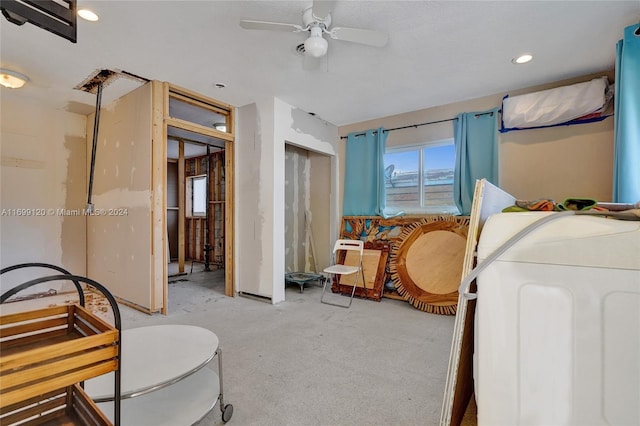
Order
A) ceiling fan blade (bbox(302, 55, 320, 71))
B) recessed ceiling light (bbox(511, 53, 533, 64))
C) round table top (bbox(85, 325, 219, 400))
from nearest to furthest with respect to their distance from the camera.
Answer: round table top (bbox(85, 325, 219, 400))
ceiling fan blade (bbox(302, 55, 320, 71))
recessed ceiling light (bbox(511, 53, 533, 64))

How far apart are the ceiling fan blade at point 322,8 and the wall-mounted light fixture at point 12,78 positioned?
3071 mm

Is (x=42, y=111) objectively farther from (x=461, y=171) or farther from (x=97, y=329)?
(x=461, y=171)

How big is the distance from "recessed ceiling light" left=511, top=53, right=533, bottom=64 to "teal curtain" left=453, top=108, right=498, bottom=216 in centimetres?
67

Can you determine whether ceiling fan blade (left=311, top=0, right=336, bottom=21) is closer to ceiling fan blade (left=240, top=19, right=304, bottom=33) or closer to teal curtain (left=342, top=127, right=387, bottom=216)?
ceiling fan blade (left=240, top=19, right=304, bottom=33)

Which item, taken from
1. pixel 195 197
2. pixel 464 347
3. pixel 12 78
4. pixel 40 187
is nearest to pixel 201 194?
pixel 195 197

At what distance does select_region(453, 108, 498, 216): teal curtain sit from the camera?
3.10m

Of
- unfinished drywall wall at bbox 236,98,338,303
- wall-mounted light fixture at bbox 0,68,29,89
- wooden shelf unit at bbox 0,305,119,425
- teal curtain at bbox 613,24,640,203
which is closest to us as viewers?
wooden shelf unit at bbox 0,305,119,425

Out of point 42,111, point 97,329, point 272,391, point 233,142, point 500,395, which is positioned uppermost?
point 42,111

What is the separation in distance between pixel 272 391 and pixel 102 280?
3160mm

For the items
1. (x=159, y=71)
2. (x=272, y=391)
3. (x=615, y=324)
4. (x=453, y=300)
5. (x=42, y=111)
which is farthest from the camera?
(x=42, y=111)

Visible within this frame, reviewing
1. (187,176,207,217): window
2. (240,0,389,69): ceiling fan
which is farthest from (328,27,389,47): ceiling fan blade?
(187,176,207,217): window

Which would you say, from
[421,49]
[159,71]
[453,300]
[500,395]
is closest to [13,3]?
[500,395]

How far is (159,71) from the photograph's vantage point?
2.65 m

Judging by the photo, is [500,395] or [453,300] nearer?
[500,395]
